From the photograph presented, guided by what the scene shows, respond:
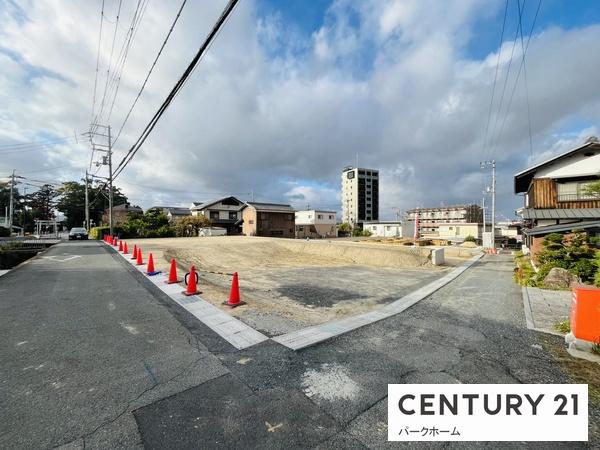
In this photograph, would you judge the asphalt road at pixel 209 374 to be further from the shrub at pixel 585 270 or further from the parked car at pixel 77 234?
the parked car at pixel 77 234

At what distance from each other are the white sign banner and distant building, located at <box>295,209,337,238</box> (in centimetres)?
5049

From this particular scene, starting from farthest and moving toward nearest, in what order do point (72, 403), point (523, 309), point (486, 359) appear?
point (523, 309) < point (486, 359) < point (72, 403)

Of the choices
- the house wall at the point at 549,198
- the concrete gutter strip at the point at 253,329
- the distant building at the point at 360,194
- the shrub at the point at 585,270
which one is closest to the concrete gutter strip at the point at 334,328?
the concrete gutter strip at the point at 253,329

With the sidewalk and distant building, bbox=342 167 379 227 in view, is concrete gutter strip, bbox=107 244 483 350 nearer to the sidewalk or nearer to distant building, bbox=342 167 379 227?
the sidewalk

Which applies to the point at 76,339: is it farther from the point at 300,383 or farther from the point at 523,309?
the point at 523,309

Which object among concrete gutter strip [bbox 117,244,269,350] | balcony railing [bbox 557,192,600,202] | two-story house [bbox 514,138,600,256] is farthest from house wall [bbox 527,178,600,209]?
concrete gutter strip [bbox 117,244,269,350]

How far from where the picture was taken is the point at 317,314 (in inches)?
235

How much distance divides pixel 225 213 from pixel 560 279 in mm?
45280

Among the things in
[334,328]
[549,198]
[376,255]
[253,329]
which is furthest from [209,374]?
[549,198]

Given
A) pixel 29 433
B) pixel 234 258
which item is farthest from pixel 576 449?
pixel 234 258

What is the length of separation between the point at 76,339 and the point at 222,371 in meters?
2.77

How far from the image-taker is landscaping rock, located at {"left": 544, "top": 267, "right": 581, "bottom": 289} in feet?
29.0

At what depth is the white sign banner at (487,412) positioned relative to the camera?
7.97ft

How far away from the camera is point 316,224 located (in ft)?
183
